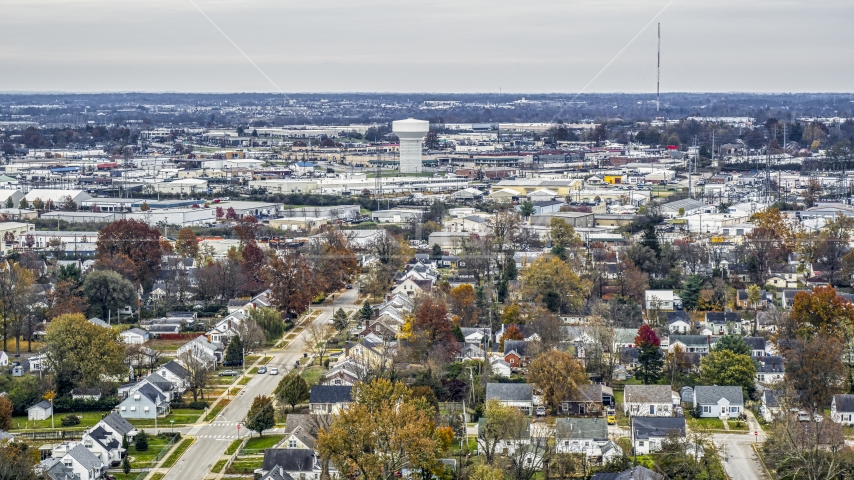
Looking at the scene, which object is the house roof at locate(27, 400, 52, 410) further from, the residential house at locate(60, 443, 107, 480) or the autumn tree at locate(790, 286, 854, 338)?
the autumn tree at locate(790, 286, 854, 338)

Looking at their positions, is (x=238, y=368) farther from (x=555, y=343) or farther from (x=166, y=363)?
(x=555, y=343)

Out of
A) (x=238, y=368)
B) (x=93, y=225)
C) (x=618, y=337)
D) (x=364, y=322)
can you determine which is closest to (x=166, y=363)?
(x=238, y=368)

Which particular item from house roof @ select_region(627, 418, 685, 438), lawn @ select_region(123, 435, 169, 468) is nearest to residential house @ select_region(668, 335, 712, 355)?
house roof @ select_region(627, 418, 685, 438)

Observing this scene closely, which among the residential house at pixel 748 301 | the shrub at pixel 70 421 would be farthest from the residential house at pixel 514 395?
the residential house at pixel 748 301

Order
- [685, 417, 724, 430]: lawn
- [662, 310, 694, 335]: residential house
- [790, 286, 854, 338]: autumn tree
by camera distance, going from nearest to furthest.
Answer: [685, 417, 724, 430]: lawn → [790, 286, 854, 338]: autumn tree → [662, 310, 694, 335]: residential house

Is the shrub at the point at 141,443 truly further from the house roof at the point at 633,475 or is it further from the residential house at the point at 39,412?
the house roof at the point at 633,475

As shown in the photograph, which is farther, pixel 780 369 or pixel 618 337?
pixel 618 337
